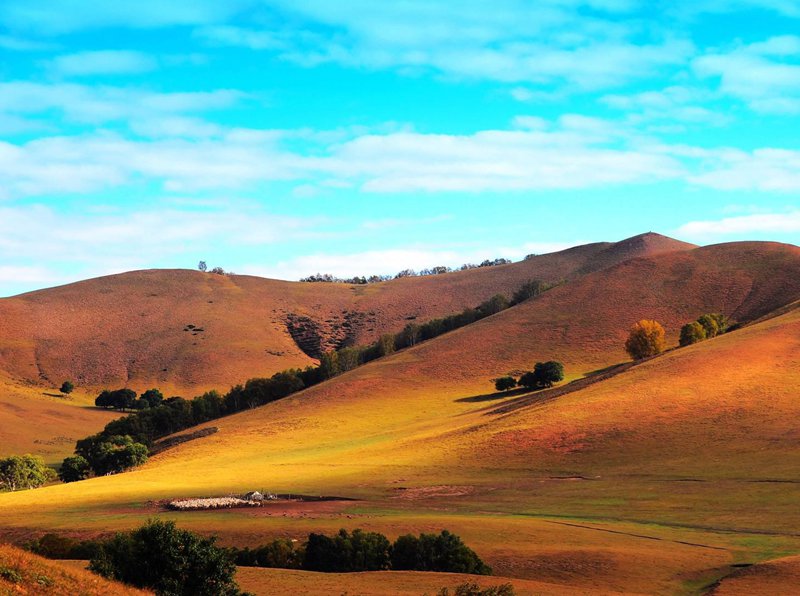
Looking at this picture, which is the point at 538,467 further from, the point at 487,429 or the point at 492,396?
the point at 492,396

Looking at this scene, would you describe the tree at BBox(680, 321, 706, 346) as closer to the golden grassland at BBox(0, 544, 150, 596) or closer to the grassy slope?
the grassy slope

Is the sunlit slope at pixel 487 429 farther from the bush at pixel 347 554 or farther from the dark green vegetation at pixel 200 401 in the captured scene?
the bush at pixel 347 554

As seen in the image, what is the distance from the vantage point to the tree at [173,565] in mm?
27234

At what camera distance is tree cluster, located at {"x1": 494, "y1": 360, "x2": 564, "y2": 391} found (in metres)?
112

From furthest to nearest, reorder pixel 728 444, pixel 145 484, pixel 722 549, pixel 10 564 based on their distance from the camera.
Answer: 1. pixel 145 484
2. pixel 728 444
3. pixel 722 549
4. pixel 10 564

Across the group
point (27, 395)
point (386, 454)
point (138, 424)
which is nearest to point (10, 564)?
point (386, 454)

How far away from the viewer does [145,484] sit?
2758 inches

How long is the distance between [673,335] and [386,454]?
7298cm

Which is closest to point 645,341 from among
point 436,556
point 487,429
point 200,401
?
point 487,429

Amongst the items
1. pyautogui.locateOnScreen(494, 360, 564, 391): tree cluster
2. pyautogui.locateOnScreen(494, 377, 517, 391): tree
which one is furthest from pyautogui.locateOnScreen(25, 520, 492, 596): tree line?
pyautogui.locateOnScreen(494, 360, 564, 391): tree cluster

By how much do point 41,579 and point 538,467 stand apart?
4890cm

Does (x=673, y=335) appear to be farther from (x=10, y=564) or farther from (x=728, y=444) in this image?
(x=10, y=564)

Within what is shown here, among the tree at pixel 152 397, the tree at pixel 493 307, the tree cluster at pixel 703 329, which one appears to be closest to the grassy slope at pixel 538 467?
the tree cluster at pixel 703 329

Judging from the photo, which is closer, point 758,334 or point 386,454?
point 386,454
